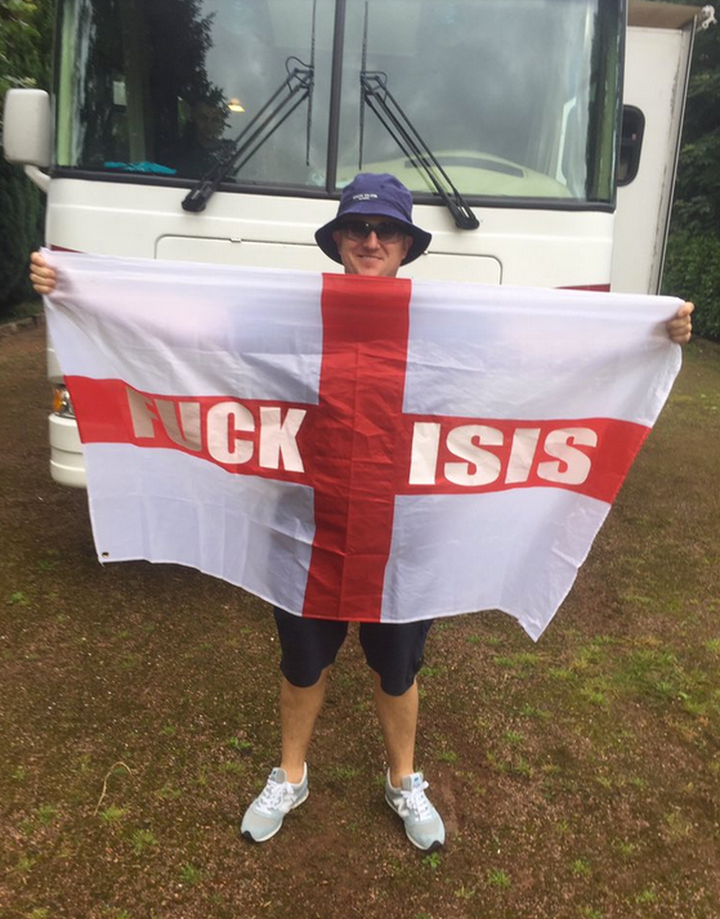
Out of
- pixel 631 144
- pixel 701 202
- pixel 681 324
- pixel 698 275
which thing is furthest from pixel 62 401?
pixel 701 202

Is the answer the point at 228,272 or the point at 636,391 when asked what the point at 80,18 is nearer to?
the point at 228,272

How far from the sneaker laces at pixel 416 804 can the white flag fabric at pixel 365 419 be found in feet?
2.15

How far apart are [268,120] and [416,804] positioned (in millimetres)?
2878

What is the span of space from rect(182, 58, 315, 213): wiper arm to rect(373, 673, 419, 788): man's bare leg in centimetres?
226

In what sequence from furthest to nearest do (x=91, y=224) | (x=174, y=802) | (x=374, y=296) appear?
(x=91, y=224) → (x=174, y=802) → (x=374, y=296)

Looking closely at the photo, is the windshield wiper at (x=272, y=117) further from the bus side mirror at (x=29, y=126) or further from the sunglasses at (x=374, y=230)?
the sunglasses at (x=374, y=230)

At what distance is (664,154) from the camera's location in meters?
5.22

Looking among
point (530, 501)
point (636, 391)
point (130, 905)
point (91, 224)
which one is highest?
point (91, 224)

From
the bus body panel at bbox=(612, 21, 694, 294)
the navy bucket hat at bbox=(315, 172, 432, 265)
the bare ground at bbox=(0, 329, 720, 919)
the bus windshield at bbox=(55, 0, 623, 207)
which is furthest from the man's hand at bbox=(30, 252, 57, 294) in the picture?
the bus body panel at bbox=(612, 21, 694, 294)

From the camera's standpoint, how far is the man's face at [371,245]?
90.7 inches

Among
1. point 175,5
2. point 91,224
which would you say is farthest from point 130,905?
point 175,5

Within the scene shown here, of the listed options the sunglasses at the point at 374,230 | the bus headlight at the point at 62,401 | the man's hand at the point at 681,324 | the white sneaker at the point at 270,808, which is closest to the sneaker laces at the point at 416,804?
the white sneaker at the point at 270,808

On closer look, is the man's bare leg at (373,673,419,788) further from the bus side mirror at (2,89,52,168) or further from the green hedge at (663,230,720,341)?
the green hedge at (663,230,720,341)

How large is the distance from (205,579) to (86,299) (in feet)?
7.25
